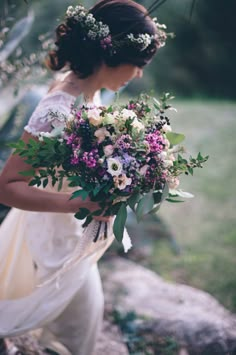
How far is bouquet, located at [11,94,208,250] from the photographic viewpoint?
86.7 inches

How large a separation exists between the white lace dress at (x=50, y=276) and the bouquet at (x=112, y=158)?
245 millimetres

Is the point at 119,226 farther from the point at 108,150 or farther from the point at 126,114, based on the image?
the point at 126,114

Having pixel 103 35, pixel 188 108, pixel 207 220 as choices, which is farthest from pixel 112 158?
pixel 188 108

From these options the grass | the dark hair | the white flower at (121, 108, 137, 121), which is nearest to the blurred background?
the grass

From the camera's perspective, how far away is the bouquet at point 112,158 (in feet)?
7.22

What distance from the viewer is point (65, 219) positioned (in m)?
2.78

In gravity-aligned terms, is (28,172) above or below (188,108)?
above

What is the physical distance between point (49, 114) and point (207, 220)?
4422 millimetres

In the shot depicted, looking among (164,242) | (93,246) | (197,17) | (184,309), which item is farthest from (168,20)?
(93,246)

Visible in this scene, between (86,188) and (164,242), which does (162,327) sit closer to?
(86,188)

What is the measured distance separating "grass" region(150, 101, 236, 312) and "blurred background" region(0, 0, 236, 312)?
0.03 feet

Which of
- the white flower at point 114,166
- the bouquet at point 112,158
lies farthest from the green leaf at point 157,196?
the white flower at point 114,166

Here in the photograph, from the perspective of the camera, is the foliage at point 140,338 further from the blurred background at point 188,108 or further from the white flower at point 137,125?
the white flower at point 137,125

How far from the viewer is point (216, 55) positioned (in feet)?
45.4
